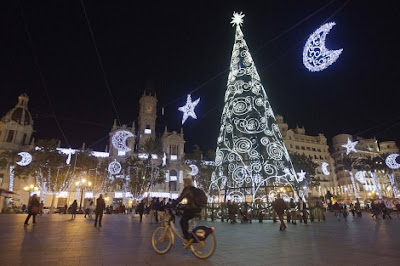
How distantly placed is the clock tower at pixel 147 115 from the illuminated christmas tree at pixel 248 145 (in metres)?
47.9

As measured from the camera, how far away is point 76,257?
16.3ft

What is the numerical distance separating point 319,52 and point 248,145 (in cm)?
Result: 834

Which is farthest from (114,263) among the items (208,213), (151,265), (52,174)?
(52,174)

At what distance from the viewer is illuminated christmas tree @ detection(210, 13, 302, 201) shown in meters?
15.8

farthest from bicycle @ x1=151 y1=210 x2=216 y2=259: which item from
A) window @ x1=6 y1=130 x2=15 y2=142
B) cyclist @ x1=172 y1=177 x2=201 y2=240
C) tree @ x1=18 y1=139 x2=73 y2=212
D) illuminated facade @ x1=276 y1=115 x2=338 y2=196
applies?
illuminated facade @ x1=276 y1=115 x2=338 y2=196

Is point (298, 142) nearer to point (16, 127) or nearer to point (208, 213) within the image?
point (208, 213)

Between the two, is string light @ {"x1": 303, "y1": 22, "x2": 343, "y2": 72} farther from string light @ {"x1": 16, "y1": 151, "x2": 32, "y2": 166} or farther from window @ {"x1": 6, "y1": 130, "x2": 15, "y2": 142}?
window @ {"x1": 6, "y1": 130, "x2": 15, "y2": 142}

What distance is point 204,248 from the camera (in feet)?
17.2

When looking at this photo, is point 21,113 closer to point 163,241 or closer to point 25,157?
point 25,157

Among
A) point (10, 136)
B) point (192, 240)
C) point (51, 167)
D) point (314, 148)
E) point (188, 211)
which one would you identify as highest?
point (314, 148)

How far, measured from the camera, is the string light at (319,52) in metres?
8.16

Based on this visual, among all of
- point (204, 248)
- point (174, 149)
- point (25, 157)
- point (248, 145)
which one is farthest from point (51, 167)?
point (204, 248)

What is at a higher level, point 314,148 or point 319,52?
point 314,148

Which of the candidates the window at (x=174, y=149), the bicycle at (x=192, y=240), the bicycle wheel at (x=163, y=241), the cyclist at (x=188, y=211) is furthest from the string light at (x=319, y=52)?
the window at (x=174, y=149)
